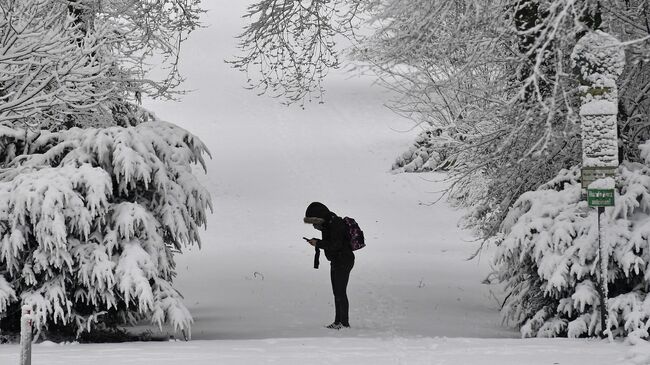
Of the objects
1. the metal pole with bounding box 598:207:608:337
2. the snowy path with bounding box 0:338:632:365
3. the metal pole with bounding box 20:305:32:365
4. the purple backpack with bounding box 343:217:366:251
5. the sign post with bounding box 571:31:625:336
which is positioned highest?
the sign post with bounding box 571:31:625:336

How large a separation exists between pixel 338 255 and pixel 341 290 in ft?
1.49

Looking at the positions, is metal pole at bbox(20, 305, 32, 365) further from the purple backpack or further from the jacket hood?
the purple backpack

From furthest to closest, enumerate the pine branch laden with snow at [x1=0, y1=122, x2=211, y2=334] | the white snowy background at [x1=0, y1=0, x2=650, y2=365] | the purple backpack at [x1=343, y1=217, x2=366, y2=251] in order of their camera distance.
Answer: the purple backpack at [x1=343, y1=217, x2=366, y2=251]
the pine branch laden with snow at [x1=0, y1=122, x2=211, y2=334]
the white snowy background at [x1=0, y1=0, x2=650, y2=365]

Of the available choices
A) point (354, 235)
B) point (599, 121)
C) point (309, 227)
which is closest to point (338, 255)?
point (354, 235)

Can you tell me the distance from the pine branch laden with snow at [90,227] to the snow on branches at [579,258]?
3.87m

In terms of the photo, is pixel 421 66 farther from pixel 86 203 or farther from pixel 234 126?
pixel 234 126

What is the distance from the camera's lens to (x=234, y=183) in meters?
33.6

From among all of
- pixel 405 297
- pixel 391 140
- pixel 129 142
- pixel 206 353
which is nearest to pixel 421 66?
pixel 405 297

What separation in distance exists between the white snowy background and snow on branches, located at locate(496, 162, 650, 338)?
19.9 inches

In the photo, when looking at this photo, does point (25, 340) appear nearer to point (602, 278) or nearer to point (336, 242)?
point (602, 278)

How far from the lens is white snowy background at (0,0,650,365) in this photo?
A: 8945 millimetres

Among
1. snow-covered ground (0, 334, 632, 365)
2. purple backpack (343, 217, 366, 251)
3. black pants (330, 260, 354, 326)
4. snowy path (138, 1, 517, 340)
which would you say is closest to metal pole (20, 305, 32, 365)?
snow-covered ground (0, 334, 632, 365)

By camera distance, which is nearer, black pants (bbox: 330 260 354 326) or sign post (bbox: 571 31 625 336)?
sign post (bbox: 571 31 625 336)

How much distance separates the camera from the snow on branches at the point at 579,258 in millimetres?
9672
